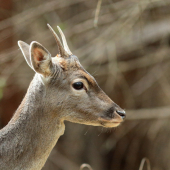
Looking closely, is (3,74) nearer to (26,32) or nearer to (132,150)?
(26,32)

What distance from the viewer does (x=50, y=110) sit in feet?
10.8

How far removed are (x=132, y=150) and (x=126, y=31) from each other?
152 inches

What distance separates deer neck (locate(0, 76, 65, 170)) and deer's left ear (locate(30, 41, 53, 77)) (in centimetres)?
18

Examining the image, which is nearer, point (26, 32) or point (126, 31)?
point (126, 31)

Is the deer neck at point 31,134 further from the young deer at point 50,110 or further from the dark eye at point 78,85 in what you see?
the dark eye at point 78,85

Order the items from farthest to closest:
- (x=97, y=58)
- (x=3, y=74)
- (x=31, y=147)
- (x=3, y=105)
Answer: (x=3, y=105)
(x=97, y=58)
(x=3, y=74)
(x=31, y=147)

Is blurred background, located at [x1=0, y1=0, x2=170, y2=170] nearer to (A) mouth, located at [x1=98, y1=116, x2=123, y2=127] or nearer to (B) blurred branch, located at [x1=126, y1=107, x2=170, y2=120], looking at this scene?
(B) blurred branch, located at [x1=126, y1=107, x2=170, y2=120]

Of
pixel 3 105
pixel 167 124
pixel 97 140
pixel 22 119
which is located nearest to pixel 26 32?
pixel 3 105

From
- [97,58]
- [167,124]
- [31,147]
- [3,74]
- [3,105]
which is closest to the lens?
[31,147]

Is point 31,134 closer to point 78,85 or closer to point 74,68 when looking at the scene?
point 78,85

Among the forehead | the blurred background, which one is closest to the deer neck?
the forehead

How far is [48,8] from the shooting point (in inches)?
277

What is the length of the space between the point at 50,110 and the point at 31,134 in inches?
12.7

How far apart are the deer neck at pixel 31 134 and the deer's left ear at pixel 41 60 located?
6.9 inches
